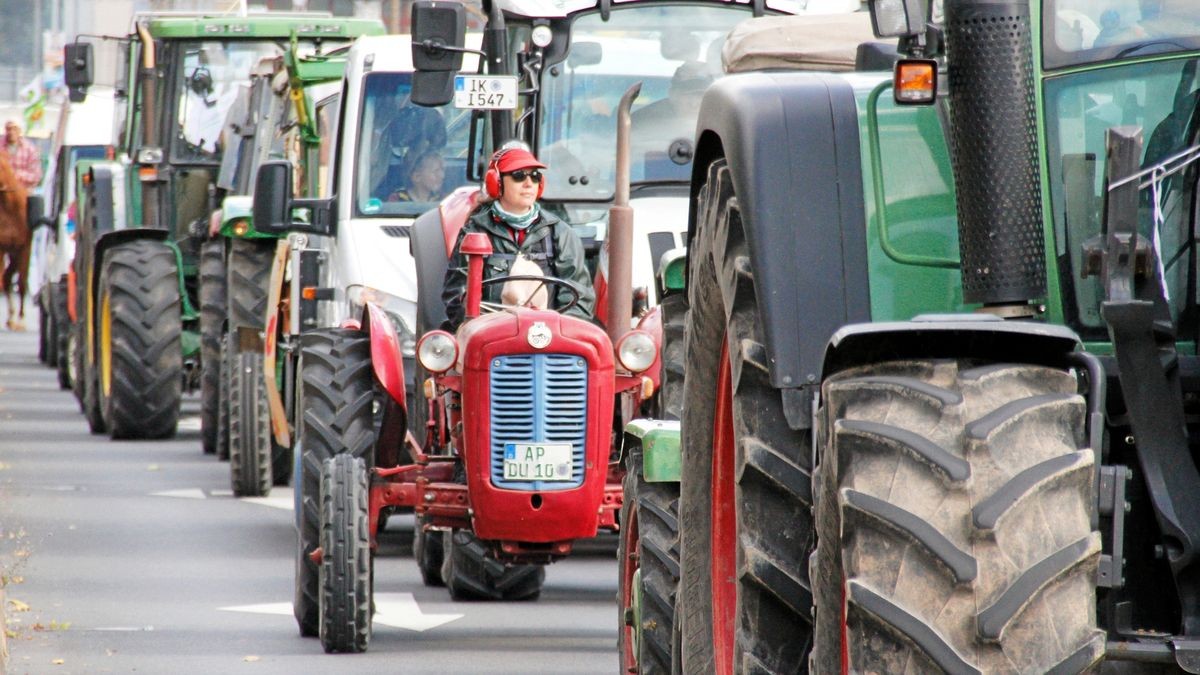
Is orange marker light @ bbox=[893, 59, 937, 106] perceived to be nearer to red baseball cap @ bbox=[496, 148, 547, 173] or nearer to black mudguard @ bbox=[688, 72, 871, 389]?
black mudguard @ bbox=[688, 72, 871, 389]

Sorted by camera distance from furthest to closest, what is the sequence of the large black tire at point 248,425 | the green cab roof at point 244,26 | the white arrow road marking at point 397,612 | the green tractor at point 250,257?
the green cab roof at point 244,26 → the green tractor at point 250,257 → the large black tire at point 248,425 → the white arrow road marking at point 397,612

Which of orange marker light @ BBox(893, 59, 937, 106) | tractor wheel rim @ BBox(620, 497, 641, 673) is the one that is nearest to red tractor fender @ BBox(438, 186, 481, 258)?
tractor wheel rim @ BBox(620, 497, 641, 673)

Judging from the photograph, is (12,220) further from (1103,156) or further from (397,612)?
(1103,156)

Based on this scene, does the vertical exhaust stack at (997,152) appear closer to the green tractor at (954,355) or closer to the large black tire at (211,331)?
the green tractor at (954,355)

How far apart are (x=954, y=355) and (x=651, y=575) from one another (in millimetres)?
2590

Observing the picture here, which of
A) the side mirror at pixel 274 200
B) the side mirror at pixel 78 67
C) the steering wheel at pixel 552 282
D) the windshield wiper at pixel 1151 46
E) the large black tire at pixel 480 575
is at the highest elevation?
the side mirror at pixel 78 67

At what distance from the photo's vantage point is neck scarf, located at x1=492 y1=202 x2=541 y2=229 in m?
9.66

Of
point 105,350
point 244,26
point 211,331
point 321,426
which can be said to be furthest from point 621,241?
point 244,26

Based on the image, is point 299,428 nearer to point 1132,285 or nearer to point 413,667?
point 413,667

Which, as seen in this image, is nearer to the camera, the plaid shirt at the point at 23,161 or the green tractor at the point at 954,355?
the green tractor at the point at 954,355

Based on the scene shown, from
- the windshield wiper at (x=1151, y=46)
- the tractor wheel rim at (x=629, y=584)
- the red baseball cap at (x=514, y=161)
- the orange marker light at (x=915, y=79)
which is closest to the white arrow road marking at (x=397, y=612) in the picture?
the red baseball cap at (x=514, y=161)

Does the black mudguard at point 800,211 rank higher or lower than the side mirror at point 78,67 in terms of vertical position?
lower

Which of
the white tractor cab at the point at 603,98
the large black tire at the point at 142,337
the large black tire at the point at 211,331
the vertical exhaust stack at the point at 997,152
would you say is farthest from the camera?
the large black tire at the point at 142,337

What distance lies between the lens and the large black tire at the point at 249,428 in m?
14.0
